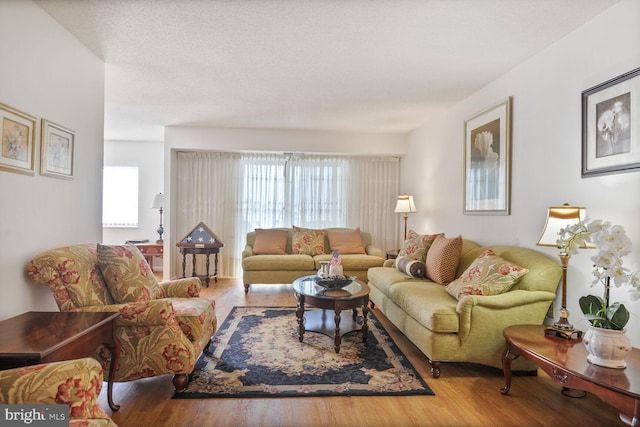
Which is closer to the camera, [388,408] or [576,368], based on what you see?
[576,368]

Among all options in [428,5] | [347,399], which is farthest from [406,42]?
[347,399]

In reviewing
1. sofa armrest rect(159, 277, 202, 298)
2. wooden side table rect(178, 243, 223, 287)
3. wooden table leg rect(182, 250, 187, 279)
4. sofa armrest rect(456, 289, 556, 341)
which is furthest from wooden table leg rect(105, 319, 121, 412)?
wooden table leg rect(182, 250, 187, 279)

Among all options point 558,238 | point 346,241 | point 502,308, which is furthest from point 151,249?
point 558,238

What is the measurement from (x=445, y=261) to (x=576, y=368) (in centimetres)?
170

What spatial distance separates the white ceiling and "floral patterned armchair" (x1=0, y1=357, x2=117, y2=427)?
2138mm

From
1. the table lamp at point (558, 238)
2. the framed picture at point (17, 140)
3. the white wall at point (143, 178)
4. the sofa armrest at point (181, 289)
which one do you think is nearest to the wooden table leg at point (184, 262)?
the white wall at point (143, 178)

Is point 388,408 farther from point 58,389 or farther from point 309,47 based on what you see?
point 309,47

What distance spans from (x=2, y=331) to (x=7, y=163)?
3.21 ft

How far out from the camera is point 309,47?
2787 millimetres

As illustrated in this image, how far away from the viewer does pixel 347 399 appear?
85.9 inches

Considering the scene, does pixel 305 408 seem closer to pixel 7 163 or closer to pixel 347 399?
pixel 347 399

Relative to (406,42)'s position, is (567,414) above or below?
below

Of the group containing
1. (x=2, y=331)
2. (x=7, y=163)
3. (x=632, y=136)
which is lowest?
(x=2, y=331)

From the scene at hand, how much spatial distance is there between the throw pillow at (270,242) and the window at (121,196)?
2.65m
